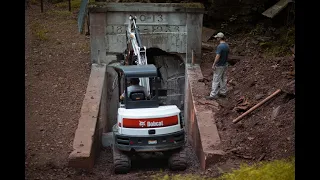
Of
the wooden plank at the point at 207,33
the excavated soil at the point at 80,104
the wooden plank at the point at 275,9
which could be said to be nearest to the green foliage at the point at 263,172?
the excavated soil at the point at 80,104

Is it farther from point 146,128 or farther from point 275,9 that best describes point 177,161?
point 275,9

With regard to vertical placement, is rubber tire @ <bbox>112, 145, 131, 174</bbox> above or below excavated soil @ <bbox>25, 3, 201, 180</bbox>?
below

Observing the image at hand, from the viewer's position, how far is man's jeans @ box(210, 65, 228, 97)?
13951 mm

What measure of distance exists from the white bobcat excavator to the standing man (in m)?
2.51

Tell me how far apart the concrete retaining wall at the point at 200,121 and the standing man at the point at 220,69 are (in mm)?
439

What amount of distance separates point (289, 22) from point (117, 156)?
408 inches

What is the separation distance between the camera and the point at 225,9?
20.1m

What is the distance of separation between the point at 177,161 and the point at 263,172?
104 inches

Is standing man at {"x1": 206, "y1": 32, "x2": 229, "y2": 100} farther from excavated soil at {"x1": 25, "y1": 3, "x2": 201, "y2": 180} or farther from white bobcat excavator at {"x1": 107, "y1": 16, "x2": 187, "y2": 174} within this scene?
white bobcat excavator at {"x1": 107, "y1": 16, "x2": 187, "y2": 174}

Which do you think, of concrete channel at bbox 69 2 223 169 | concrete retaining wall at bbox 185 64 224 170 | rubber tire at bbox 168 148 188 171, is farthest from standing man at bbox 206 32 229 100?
rubber tire at bbox 168 148 188 171

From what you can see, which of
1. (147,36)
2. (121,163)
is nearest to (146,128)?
(121,163)

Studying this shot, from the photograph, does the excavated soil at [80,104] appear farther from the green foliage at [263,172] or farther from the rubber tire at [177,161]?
the green foliage at [263,172]
